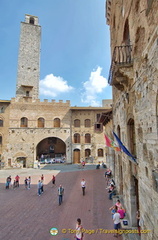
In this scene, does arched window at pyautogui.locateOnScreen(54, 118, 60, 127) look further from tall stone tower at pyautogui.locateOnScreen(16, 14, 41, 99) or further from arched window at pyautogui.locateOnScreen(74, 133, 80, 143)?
tall stone tower at pyautogui.locateOnScreen(16, 14, 41, 99)

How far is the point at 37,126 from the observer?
25094mm

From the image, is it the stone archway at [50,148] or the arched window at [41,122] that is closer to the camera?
the arched window at [41,122]

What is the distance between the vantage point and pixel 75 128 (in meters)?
26.3

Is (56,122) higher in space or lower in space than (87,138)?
higher

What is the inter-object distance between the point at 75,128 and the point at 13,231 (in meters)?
20.0

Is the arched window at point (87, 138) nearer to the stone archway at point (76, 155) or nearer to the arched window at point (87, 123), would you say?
the arched window at point (87, 123)

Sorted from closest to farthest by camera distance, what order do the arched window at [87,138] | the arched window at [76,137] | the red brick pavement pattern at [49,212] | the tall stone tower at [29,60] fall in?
the red brick pavement pattern at [49,212], the arched window at [76,137], the arched window at [87,138], the tall stone tower at [29,60]

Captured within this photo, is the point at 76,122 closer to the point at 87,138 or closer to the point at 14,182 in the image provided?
the point at 87,138

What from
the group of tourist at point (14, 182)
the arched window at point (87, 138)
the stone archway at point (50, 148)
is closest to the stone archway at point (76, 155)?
the arched window at point (87, 138)

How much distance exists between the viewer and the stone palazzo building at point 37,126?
2397 centimetres

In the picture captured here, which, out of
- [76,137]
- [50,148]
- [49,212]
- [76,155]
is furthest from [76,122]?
[49,212]

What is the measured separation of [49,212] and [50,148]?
791 inches

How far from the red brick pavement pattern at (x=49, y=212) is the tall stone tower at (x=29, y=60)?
65.2 feet

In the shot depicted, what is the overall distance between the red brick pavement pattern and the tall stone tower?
19.9 meters
